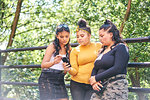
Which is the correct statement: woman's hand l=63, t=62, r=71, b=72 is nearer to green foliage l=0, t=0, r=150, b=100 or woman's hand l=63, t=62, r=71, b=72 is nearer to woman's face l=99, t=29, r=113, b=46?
woman's face l=99, t=29, r=113, b=46

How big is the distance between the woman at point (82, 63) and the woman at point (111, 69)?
0.17m

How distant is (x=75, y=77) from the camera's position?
225 centimetres

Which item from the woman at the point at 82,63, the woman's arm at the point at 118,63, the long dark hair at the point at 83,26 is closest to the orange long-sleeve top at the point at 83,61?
the woman at the point at 82,63

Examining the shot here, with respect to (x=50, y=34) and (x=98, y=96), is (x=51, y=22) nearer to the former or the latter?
(x=50, y=34)

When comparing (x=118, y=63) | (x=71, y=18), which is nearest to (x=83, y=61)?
(x=118, y=63)

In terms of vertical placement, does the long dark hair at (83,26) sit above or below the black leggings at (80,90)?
above

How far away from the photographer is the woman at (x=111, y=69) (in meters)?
1.87

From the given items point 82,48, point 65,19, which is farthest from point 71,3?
point 82,48

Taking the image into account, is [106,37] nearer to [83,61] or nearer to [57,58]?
[83,61]

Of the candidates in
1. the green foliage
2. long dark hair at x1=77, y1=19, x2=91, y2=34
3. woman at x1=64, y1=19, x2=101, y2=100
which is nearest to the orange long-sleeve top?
woman at x1=64, y1=19, x2=101, y2=100

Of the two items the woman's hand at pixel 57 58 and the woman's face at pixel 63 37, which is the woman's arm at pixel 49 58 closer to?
the woman's hand at pixel 57 58

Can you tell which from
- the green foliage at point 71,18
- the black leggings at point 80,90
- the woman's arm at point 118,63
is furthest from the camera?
the green foliage at point 71,18

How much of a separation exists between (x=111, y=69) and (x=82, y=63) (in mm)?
411

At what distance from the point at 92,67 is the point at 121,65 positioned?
1.28 ft
